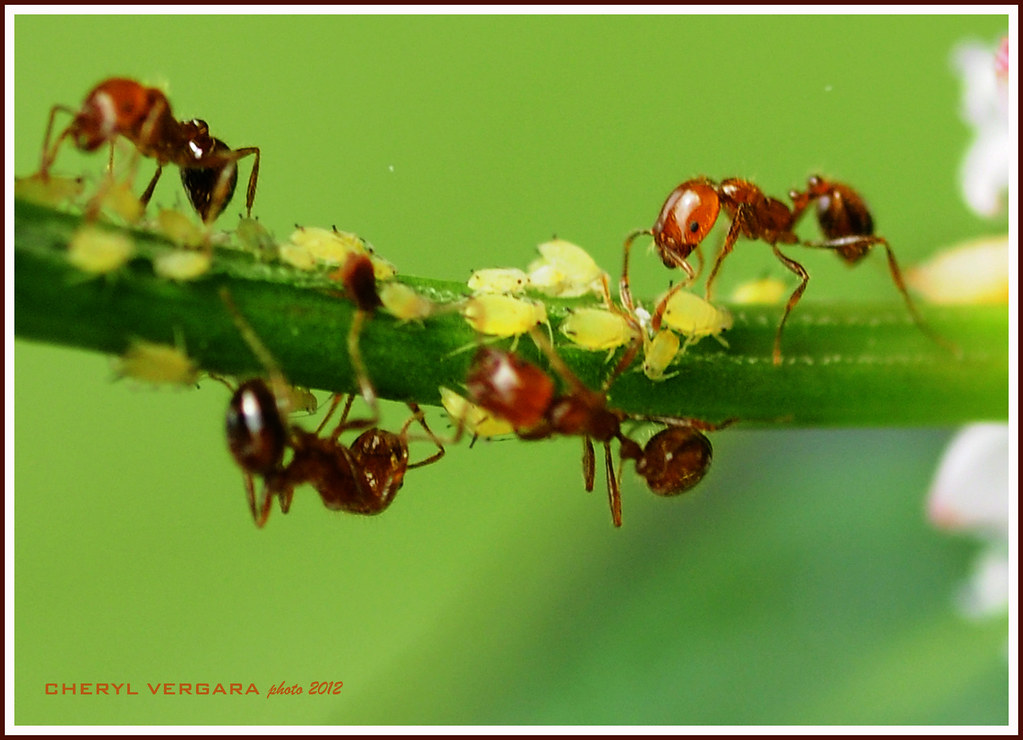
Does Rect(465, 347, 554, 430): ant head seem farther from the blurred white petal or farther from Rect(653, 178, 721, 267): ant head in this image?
the blurred white petal

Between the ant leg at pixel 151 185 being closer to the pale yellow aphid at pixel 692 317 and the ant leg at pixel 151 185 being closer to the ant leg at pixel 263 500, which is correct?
the ant leg at pixel 263 500

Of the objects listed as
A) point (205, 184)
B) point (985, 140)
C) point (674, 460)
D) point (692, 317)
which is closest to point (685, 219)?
point (692, 317)

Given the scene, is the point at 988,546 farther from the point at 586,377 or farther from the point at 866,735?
the point at 586,377

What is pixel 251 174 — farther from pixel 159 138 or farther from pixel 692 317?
pixel 692 317

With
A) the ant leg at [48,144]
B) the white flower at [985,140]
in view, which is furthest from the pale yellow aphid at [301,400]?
the white flower at [985,140]

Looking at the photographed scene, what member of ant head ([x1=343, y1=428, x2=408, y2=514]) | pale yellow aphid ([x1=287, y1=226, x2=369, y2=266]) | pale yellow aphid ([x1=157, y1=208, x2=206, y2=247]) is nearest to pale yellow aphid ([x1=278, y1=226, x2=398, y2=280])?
pale yellow aphid ([x1=287, y1=226, x2=369, y2=266])
